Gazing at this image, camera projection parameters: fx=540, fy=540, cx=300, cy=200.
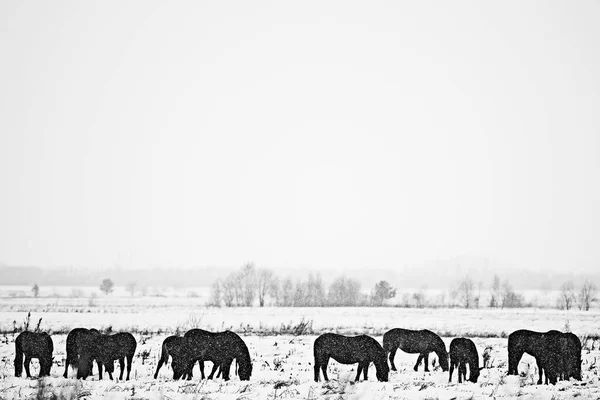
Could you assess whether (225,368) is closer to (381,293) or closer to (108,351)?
(108,351)

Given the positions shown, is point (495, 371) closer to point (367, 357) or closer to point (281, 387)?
point (367, 357)

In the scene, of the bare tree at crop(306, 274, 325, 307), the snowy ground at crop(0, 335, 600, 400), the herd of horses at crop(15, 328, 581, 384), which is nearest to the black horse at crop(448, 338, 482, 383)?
the herd of horses at crop(15, 328, 581, 384)

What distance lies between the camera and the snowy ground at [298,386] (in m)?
12.3

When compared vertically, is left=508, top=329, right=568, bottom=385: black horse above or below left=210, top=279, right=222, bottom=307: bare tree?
above

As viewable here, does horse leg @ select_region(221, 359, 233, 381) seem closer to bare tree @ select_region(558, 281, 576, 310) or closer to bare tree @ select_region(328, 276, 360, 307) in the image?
bare tree @ select_region(558, 281, 576, 310)

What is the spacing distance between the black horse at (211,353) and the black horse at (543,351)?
25.3ft

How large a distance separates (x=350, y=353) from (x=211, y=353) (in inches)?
153

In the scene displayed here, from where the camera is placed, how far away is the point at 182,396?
12.0 meters

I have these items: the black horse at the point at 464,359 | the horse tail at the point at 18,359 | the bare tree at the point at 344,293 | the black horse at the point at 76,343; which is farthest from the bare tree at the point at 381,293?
the horse tail at the point at 18,359

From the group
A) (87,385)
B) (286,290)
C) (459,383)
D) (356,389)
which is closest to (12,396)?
(87,385)

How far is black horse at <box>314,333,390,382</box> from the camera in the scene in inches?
588

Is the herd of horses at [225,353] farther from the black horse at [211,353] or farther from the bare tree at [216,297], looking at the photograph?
the bare tree at [216,297]

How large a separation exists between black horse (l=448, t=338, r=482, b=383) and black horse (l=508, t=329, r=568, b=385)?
124cm

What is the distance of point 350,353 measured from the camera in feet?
49.5
